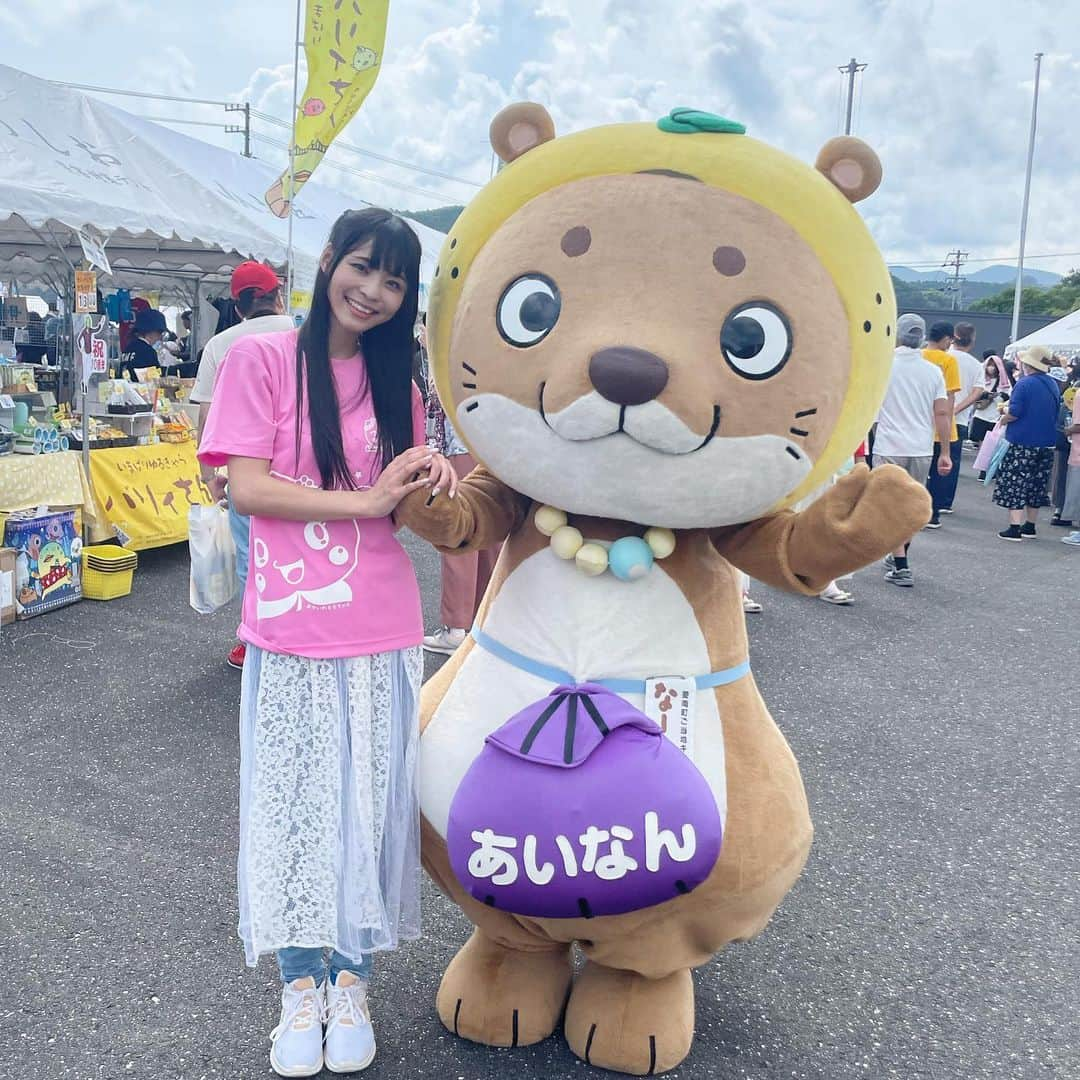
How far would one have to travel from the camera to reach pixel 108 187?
6492 mm

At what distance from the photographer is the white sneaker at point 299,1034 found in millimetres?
1928

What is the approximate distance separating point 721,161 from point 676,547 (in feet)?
2.35

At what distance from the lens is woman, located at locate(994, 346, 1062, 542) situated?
8.27m

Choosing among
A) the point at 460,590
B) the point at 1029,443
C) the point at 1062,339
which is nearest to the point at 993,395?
the point at 1062,339

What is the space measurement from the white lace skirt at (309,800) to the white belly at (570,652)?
0.48ft

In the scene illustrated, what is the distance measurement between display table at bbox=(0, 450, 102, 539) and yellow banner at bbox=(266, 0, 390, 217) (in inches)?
80.8

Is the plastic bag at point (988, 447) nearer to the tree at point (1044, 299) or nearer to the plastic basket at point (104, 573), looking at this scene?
the plastic basket at point (104, 573)

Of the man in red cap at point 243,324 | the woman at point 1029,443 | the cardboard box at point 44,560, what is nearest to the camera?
the man in red cap at point 243,324

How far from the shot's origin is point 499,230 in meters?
1.90

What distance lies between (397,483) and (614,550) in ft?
1.38

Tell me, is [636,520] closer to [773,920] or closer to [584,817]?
[584,817]

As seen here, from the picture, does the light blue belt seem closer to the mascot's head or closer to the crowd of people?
the mascot's head

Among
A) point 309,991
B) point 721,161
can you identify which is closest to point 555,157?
point 721,161

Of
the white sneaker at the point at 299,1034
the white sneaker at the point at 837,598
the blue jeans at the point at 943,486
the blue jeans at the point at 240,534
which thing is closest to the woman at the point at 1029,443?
the blue jeans at the point at 943,486
